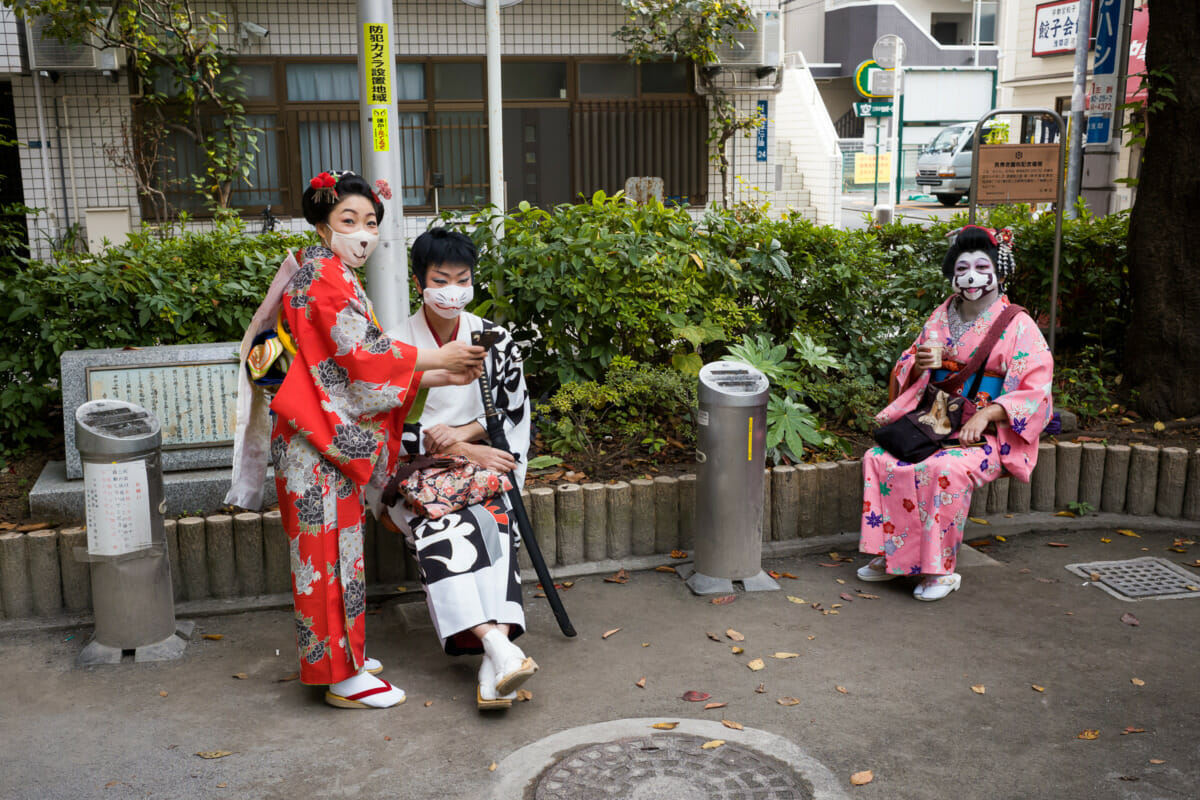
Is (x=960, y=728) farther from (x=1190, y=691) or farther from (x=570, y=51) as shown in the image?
(x=570, y=51)

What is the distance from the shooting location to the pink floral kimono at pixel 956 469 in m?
5.05

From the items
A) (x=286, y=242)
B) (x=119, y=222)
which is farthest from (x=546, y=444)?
(x=119, y=222)

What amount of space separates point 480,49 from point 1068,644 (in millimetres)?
11268

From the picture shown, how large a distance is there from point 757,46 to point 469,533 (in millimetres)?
11648

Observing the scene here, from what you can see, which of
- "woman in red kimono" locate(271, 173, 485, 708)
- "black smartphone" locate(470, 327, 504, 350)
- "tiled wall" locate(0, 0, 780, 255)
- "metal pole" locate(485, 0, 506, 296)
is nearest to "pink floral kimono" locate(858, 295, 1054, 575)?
"black smartphone" locate(470, 327, 504, 350)

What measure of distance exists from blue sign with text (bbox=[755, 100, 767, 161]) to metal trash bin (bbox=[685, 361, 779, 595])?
33.6 ft

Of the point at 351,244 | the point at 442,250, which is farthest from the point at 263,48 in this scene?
the point at 351,244

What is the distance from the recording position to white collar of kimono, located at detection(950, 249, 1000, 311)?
16.9 ft

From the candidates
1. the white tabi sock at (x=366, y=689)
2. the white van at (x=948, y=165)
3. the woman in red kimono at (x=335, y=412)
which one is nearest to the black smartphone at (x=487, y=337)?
the woman in red kimono at (x=335, y=412)

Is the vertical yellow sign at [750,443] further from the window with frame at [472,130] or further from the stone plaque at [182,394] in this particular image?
the window with frame at [472,130]

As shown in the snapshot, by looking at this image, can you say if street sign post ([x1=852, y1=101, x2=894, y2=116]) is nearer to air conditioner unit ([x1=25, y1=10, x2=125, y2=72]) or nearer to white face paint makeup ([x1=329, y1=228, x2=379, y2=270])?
air conditioner unit ([x1=25, y1=10, x2=125, y2=72])

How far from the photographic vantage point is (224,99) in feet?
41.8

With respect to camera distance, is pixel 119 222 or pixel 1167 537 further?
pixel 119 222

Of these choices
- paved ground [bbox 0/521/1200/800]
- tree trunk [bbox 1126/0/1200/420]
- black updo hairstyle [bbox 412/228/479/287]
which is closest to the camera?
paved ground [bbox 0/521/1200/800]
